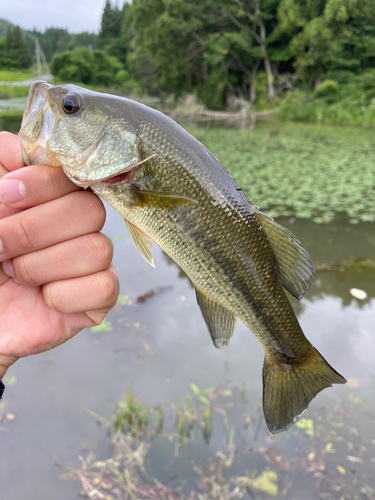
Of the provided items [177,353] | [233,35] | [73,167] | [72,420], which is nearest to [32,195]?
[73,167]

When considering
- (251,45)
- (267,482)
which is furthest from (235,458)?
(251,45)

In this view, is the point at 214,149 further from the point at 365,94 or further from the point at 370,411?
the point at 365,94

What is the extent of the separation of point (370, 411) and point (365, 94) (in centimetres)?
2334

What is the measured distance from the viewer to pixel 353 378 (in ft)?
10.5

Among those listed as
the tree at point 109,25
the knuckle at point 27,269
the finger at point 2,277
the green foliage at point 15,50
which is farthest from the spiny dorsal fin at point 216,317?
the tree at point 109,25

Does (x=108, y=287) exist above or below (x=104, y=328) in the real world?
above

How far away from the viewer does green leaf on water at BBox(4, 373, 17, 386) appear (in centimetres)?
314

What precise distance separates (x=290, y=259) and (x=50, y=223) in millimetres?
974

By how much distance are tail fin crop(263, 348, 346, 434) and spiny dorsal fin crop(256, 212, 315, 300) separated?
0.99ft

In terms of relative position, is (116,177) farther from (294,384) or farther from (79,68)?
(79,68)

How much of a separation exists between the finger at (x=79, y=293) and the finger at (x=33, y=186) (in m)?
0.34

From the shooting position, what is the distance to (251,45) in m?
27.3

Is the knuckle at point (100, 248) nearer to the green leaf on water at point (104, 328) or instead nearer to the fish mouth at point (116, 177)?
the fish mouth at point (116, 177)

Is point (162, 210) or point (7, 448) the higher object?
point (162, 210)
